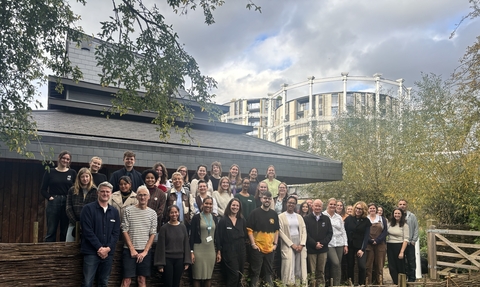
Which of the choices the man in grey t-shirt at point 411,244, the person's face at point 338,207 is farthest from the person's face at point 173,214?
the man in grey t-shirt at point 411,244

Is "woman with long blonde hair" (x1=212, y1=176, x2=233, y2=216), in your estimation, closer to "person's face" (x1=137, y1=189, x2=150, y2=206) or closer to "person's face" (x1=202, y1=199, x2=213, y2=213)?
"person's face" (x1=202, y1=199, x2=213, y2=213)

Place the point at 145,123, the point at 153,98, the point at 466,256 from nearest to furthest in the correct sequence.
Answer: the point at 153,98, the point at 466,256, the point at 145,123

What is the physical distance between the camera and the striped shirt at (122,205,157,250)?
6.73 metres

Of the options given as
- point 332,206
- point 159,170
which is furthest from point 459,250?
point 159,170

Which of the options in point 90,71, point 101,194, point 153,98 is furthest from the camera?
point 90,71

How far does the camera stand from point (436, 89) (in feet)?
51.5

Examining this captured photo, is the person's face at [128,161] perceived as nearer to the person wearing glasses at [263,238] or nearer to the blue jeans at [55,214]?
the blue jeans at [55,214]

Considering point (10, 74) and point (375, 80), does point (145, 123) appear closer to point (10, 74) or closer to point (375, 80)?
point (10, 74)

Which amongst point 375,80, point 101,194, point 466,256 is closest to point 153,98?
point 101,194

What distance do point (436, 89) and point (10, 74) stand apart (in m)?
13.0

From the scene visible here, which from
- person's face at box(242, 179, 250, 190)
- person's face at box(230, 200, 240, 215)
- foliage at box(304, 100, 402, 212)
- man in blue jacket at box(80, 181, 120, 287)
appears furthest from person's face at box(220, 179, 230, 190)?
foliage at box(304, 100, 402, 212)

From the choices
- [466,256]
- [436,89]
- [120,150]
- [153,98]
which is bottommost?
[466,256]

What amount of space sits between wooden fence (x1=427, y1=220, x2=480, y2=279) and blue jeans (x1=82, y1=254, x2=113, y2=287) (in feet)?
28.5

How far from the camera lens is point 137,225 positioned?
22.1ft
